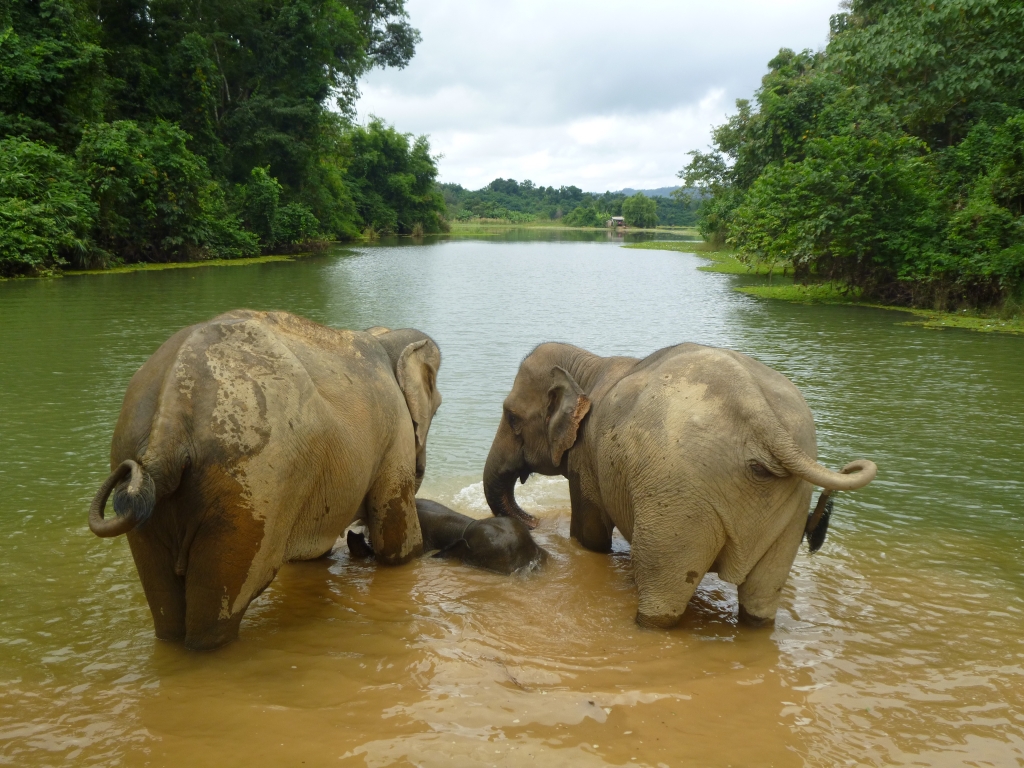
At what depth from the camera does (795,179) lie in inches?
739

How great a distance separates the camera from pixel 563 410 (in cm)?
541

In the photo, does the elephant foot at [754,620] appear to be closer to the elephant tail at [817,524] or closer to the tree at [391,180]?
the elephant tail at [817,524]

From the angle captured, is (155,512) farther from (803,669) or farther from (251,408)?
(803,669)

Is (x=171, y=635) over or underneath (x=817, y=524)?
underneath

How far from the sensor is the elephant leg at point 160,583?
352 cm

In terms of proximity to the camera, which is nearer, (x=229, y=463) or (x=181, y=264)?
(x=229, y=463)

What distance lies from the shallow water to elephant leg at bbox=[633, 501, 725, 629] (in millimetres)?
165

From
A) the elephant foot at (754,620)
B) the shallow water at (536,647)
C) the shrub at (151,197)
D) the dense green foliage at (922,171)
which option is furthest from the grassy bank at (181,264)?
the elephant foot at (754,620)

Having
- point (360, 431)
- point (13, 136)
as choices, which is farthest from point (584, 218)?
point (360, 431)

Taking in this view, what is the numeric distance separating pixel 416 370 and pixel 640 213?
11347 centimetres

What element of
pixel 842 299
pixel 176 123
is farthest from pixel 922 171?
pixel 176 123

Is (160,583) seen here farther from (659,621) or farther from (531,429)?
(531,429)

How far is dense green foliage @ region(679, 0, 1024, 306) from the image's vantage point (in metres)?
15.4

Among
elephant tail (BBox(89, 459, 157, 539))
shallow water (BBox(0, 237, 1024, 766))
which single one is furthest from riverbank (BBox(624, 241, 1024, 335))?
elephant tail (BBox(89, 459, 157, 539))
